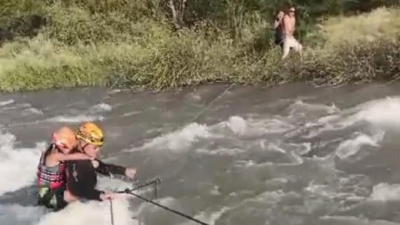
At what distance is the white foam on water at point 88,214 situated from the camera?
24.6 feet

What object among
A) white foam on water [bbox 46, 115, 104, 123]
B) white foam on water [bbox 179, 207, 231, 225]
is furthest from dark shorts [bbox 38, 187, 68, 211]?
white foam on water [bbox 46, 115, 104, 123]

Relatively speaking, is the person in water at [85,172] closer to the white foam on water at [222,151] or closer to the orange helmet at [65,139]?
the orange helmet at [65,139]

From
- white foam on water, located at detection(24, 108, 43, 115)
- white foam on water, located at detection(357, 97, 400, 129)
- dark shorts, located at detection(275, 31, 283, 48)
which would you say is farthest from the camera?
dark shorts, located at detection(275, 31, 283, 48)

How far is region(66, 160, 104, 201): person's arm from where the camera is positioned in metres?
7.28

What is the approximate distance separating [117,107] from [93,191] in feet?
18.2

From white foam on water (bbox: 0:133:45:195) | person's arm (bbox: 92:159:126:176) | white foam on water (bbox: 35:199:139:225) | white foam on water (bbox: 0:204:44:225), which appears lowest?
white foam on water (bbox: 0:133:45:195)

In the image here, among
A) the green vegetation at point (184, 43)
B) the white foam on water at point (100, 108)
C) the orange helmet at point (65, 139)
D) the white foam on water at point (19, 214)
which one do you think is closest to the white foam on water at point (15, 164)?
the white foam on water at point (19, 214)

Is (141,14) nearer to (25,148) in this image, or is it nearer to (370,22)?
(370,22)

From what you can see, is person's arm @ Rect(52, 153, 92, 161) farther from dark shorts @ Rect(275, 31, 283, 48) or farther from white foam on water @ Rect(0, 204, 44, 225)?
dark shorts @ Rect(275, 31, 283, 48)

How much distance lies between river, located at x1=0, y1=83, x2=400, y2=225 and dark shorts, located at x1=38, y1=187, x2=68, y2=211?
0.25ft

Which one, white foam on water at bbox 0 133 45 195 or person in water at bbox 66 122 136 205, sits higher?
person in water at bbox 66 122 136 205

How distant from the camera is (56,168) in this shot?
24.8ft

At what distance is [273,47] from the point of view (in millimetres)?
13406

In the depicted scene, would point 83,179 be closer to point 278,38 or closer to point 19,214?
point 19,214
